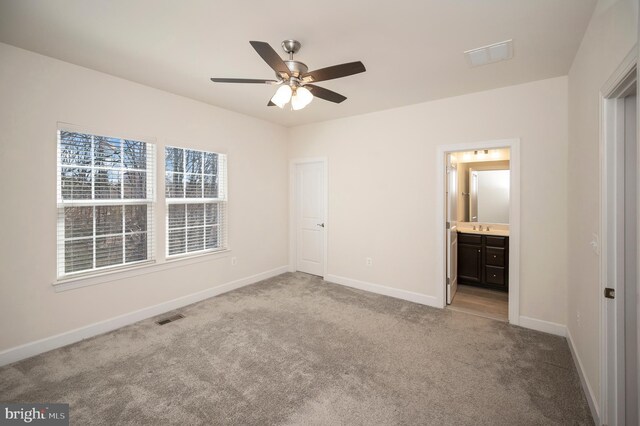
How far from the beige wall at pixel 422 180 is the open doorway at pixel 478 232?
378mm

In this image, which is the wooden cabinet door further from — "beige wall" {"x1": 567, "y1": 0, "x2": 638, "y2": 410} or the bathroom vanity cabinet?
"beige wall" {"x1": 567, "y1": 0, "x2": 638, "y2": 410}

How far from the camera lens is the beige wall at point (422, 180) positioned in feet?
10.1

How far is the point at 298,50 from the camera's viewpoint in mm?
2451

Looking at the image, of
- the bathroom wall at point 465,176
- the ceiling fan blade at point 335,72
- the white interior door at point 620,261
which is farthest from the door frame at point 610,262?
the bathroom wall at point 465,176

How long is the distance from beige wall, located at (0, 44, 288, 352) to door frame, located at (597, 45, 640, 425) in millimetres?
3608

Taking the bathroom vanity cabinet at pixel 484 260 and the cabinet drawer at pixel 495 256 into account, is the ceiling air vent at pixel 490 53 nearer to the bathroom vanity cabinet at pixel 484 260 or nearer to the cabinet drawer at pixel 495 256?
the bathroom vanity cabinet at pixel 484 260

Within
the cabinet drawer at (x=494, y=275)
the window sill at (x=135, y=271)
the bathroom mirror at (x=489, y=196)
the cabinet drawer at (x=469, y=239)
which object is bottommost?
the cabinet drawer at (x=494, y=275)

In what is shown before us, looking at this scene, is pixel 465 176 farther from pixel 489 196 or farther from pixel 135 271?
pixel 135 271

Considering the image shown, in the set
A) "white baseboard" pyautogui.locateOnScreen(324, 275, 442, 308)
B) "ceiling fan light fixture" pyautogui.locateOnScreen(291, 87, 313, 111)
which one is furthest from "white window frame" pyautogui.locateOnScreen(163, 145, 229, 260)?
"ceiling fan light fixture" pyautogui.locateOnScreen(291, 87, 313, 111)

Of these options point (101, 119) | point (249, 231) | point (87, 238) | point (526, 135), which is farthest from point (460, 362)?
point (101, 119)

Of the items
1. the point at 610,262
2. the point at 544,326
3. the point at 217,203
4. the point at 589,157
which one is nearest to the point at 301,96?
the point at 589,157

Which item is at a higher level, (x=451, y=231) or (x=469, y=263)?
(x=451, y=231)

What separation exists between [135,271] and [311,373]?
239cm

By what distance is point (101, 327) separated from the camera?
3.06m
